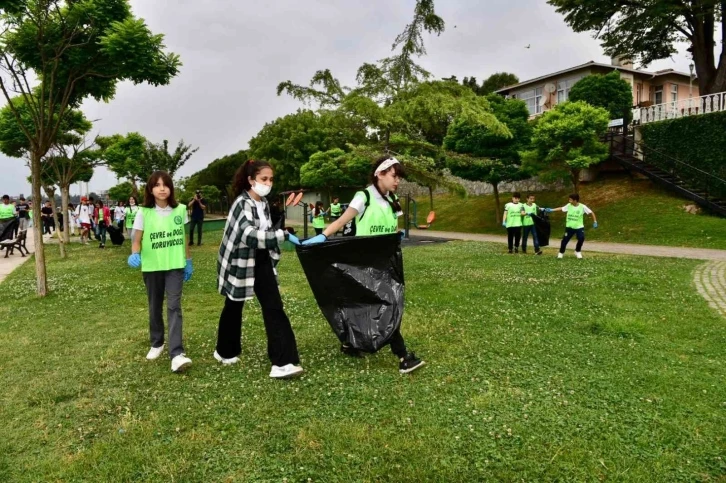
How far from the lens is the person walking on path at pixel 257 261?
4.17 metres

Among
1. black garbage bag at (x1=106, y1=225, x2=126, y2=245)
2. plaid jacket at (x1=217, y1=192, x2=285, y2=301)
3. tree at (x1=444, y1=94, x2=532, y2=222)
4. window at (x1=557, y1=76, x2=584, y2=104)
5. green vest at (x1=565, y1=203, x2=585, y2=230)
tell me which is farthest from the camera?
window at (x1=557, y1=76, x2=584, y2=104)

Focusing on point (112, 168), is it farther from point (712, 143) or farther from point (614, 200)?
point (712, 143)

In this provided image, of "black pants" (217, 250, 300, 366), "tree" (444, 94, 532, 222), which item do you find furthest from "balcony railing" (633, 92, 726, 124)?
"black pants" (217, 250, 300, 366)

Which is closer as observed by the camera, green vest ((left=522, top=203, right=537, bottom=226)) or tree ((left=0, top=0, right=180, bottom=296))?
tree ((left=0, top=0, right=180, bottom=296))

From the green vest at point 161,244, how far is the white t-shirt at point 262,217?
958mm

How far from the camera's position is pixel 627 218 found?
20.3 m

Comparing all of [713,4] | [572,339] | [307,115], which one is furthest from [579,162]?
[307,115]

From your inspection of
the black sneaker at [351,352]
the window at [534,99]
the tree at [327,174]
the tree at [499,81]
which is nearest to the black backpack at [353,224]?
the black sneaker at [351,352]

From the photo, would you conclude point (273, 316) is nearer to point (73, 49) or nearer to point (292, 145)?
point (73, 49)

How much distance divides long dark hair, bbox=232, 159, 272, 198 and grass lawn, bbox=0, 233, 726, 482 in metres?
1.58

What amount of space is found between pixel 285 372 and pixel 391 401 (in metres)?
0.97

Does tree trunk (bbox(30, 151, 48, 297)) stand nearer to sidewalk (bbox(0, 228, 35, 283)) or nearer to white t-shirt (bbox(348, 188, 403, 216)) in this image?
sidewalk (bbox(0, 228, 35, 283))

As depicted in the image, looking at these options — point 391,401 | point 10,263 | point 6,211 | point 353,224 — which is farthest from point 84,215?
point 391,401

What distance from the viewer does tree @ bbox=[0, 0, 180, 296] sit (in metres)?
8.00
